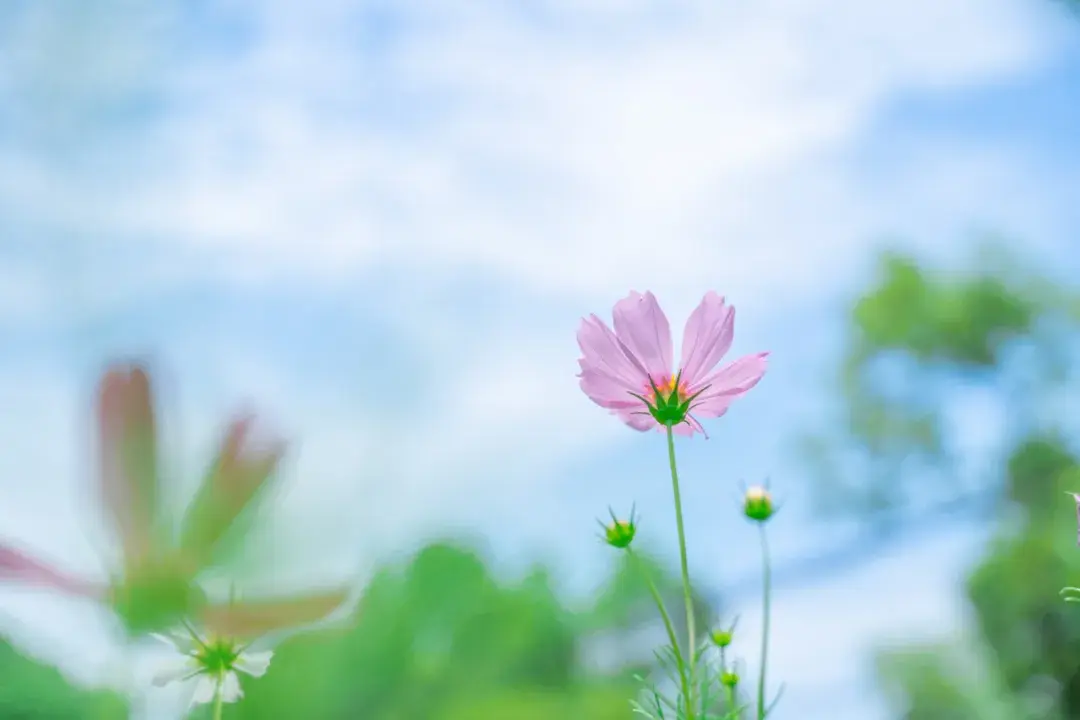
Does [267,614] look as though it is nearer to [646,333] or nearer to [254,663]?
[254,663]

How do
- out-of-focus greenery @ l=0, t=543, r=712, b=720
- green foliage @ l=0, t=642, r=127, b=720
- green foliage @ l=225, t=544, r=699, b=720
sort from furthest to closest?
green foliage @ l=225, t=544, r=699, b=720 < out-of-focus greenery @ l=0, t=543, r=712, b=720 < green foliage @ l=0, t=642, r=127, b=720

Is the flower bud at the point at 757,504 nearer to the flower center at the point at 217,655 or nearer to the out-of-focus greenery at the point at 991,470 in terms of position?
the flower center at the point at 217,655

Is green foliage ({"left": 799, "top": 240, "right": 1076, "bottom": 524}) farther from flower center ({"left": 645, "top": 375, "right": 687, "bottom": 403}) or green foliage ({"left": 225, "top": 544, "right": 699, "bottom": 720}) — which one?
flower center ({"left": 645, "top": 375, "right": 687, "bottom": 403})

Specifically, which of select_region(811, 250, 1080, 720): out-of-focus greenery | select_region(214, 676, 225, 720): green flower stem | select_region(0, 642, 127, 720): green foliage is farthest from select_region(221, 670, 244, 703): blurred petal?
select_region(811, 250, 1080, 720): out-of-focus greenery

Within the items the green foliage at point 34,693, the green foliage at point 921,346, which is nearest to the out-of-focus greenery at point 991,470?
the green foliage at point 921,346

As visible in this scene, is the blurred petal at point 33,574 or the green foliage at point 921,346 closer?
the blurred petal at point 33,574

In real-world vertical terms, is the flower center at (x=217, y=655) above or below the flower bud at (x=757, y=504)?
below

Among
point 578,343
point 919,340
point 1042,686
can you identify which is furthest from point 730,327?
point 919,340

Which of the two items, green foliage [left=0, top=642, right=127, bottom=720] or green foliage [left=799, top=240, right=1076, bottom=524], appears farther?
green foliage [left=799, top=240, right=1076, bottom=524]
